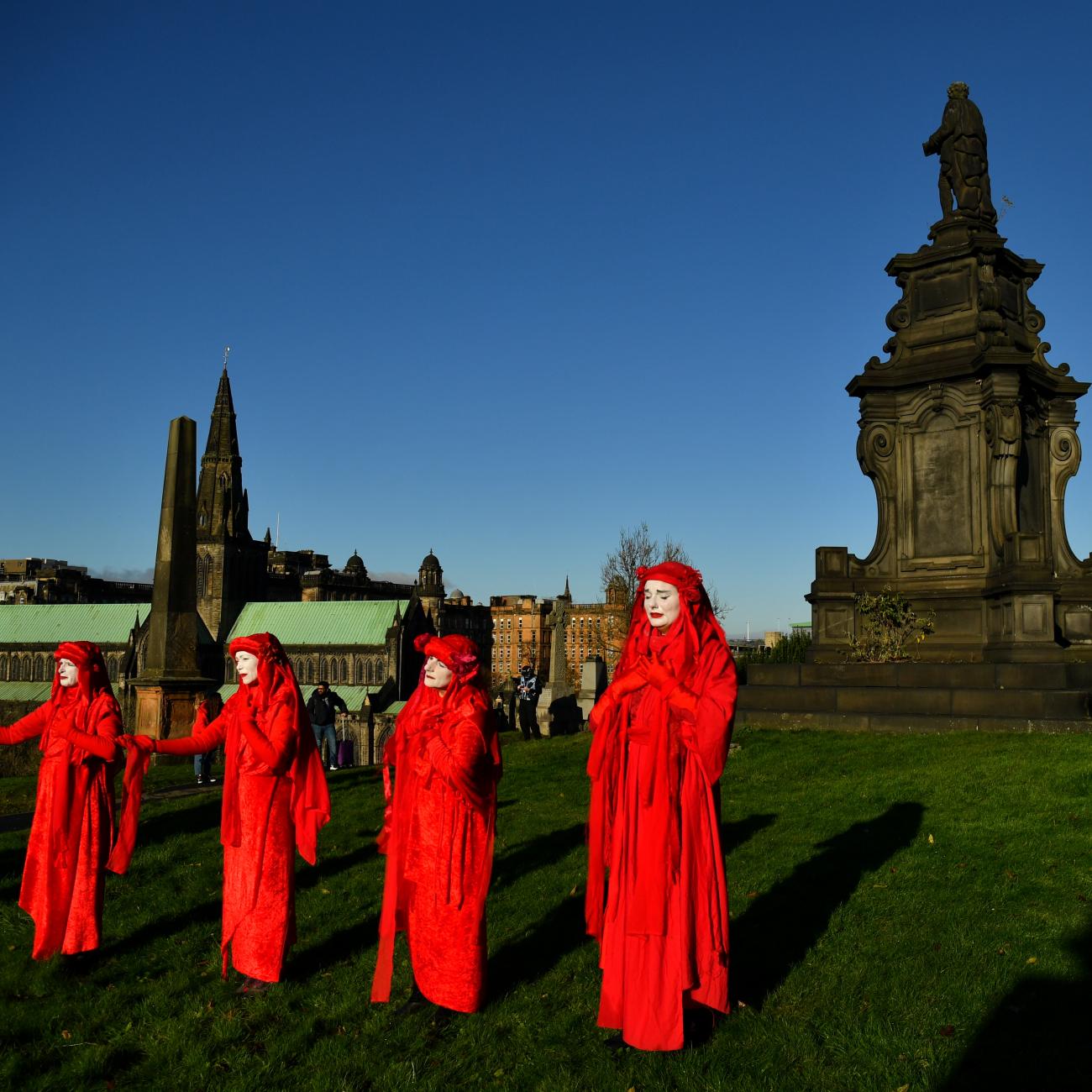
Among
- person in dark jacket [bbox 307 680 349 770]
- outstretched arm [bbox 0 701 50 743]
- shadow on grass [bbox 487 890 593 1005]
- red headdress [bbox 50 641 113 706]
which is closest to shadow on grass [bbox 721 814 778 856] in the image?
shadow on grass [bbox 487 890 593 1005]

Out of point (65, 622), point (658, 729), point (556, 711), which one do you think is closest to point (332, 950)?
point (658, 729)

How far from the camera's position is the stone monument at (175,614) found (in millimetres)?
16422

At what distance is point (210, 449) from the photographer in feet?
330

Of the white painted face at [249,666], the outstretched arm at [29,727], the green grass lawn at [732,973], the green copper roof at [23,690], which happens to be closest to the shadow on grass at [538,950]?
the green grass lawn at [732,973]

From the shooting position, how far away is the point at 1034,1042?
546 centimetres

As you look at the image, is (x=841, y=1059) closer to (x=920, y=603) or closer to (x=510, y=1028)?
(x=510, y=1028)

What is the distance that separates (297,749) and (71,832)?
1.84 meters

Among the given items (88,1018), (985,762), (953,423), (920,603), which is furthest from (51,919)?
(953,423)

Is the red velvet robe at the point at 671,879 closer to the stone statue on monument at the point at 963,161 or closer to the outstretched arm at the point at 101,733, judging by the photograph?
the outstretched arm at the point at 101,733

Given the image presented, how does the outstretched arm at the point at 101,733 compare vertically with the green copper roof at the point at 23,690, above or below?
above

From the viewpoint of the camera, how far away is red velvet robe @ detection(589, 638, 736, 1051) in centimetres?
526

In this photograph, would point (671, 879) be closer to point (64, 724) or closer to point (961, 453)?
point (64, 724)

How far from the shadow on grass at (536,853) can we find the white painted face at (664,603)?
4.48 meters

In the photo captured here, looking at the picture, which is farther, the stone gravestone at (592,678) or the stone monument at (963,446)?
the stone gravestone at (592,678)
